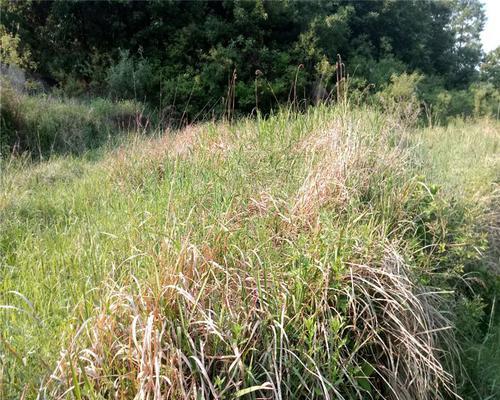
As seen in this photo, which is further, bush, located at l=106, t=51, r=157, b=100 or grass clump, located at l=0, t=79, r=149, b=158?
bush, located at l=106, t=51, r=157, b=100

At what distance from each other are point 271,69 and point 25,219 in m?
11.9

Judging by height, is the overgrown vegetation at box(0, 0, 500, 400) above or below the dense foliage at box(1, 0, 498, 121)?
below

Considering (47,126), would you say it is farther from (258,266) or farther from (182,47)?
(182,47)

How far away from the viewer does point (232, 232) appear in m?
2.68

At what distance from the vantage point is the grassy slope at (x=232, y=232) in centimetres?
217

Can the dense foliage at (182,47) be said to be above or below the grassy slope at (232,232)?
above

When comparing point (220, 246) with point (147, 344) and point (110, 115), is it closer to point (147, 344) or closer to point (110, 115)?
point (147, 344)

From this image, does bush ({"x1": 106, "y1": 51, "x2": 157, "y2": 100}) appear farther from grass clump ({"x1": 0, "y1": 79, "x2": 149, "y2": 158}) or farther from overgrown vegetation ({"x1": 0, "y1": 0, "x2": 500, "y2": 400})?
overgrown vegetation ({"x1": 0, "y1": 0, "x2": 500, "y2": 400})

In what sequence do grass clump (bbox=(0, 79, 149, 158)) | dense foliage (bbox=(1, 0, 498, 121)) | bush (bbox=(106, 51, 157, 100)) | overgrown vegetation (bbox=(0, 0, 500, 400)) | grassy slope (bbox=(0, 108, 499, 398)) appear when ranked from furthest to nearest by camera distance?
dense foliage (bbox=(1, 0, 498, 121)), bush (bbox=(106, 51, 157, 100)), grass clump (bbox=(0, 79, 149, 158)), grassy slope (bbox=(0, 108, 499, 398)), overgrown vegetation (bbox=(0, 0, 500, 400))

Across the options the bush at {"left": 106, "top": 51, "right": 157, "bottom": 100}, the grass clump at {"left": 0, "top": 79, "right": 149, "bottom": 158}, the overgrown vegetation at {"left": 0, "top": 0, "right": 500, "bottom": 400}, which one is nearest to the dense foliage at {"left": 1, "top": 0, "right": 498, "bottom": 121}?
the bush at {"left": 106, "top": 51, "right": 157, "bottom": 100}

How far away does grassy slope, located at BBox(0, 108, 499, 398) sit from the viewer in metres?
2.17

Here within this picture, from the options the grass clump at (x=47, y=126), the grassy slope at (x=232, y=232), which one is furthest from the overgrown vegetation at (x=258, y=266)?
the grass clump at (x=47, y=126)

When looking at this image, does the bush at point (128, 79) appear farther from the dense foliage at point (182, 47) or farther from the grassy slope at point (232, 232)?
the grassy slope at point (232, 232)

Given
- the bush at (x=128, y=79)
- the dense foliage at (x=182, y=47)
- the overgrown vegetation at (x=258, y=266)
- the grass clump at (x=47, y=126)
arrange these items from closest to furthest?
the overgrown vegetation at (x=258, y=266), the grass clump at (x=47, y=126), the bush at (x=128, y=79), the dense foliage at (x=182, y=47)
